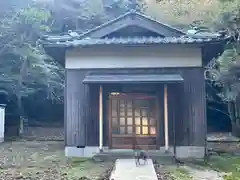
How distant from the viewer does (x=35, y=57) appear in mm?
17375

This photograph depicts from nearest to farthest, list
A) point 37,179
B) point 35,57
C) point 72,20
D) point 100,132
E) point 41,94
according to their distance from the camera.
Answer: point 37,179 < point 100,132 < point 35,57 < point 41,94 < point 72,20

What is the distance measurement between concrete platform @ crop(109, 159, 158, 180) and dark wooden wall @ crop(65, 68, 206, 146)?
2063mm

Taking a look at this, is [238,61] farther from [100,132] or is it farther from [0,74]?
[0,74]

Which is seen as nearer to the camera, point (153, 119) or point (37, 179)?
point (37, 179)

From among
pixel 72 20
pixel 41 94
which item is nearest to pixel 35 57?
pixel 41 94

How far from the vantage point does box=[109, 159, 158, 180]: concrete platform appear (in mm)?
6448

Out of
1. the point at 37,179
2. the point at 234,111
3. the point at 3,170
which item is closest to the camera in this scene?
the point at 37,179

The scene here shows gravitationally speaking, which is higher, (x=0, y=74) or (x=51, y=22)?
(x=51, y=22)

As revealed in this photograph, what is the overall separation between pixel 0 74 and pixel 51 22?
6.14m

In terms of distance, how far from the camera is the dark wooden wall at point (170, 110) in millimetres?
10094

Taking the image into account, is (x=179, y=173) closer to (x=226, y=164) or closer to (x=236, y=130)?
(x=226, y=164)

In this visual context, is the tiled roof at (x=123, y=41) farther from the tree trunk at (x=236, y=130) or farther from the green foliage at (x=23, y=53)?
the tree trunk at (x=236, y=130)

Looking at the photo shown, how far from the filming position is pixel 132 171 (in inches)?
282

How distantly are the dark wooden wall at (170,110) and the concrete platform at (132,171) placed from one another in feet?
6.77
